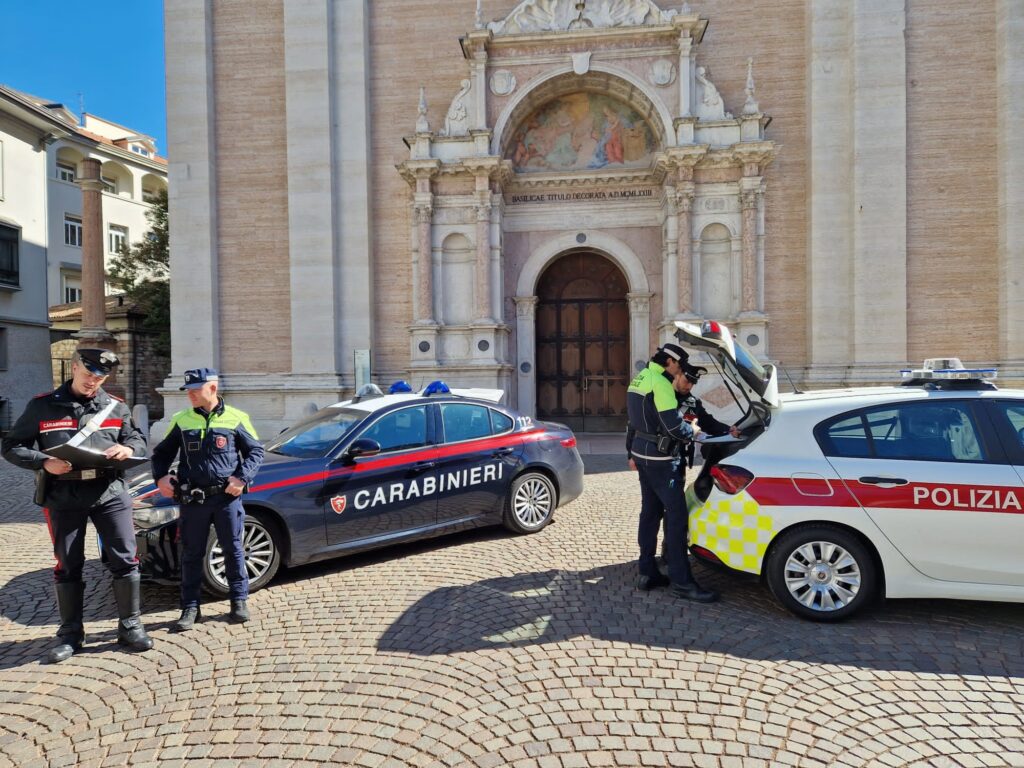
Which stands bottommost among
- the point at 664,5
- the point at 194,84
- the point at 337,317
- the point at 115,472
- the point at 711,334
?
the point at 115,472

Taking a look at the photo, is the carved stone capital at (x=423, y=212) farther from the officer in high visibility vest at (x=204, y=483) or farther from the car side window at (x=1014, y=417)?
the car side window at (x=1014, y=417)

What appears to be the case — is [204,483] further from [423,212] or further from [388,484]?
[423,212]

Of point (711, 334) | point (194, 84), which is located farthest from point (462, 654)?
point (194, 84)

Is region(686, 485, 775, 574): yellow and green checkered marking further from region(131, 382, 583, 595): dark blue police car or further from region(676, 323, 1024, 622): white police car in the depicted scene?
region(131, 382, 583, 595): dark blue police car

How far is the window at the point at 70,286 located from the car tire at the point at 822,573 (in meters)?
37.4

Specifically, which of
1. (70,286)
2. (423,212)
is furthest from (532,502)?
(70,286)

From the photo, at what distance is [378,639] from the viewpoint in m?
Answer: 4.01

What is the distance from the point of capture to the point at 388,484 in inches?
221

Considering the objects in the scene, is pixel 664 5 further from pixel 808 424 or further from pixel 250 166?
pixel 808 424

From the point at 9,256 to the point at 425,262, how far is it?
60.6 feet

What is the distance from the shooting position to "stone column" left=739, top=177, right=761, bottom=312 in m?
13.2

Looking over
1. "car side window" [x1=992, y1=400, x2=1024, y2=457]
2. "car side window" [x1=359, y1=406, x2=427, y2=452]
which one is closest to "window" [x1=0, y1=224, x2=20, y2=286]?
"car side window" [x1=359, y1=406, x2=427, y2=452]

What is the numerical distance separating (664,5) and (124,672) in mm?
15367

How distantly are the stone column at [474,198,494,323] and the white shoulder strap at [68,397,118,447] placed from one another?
1000 centimetres
